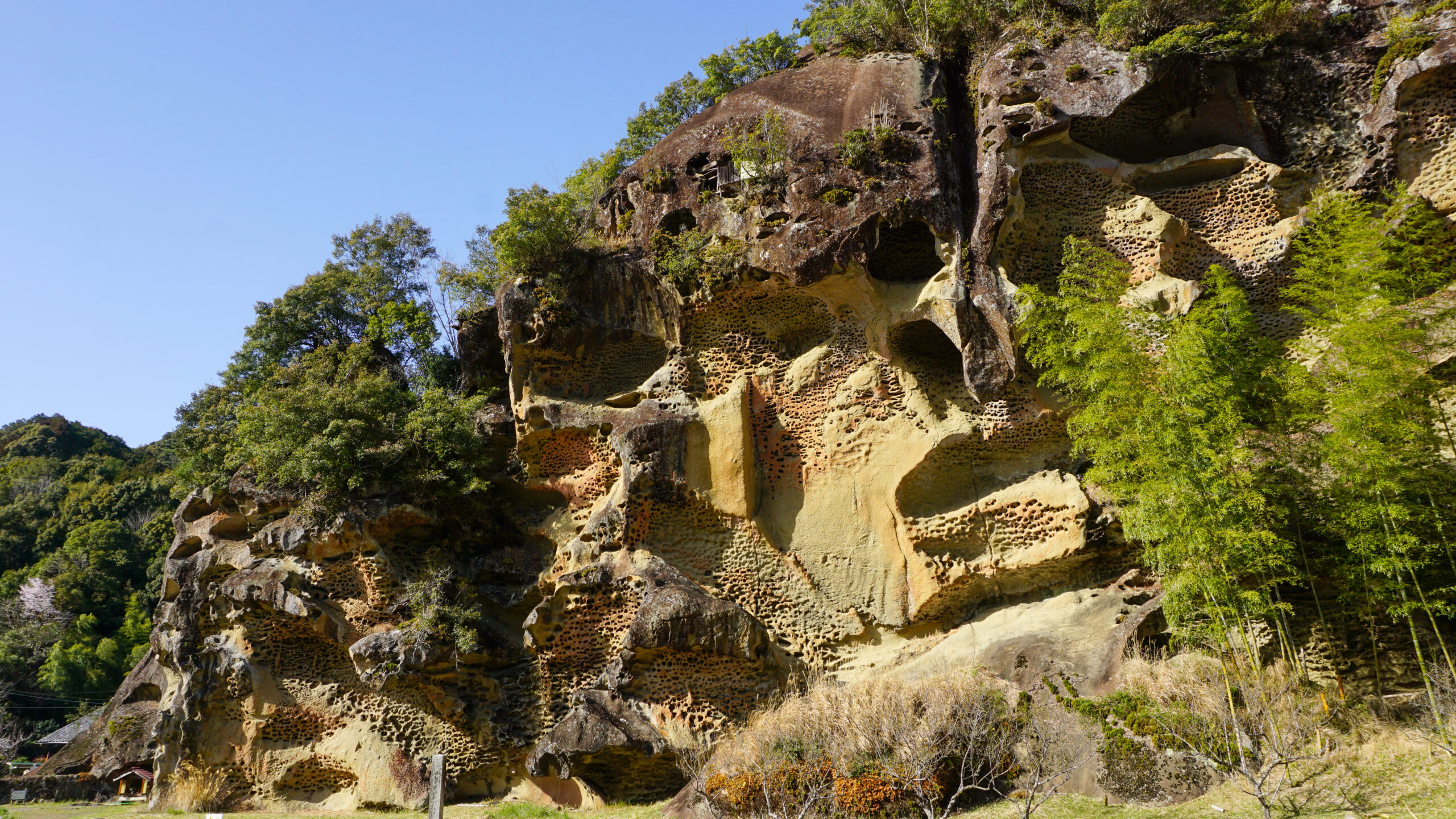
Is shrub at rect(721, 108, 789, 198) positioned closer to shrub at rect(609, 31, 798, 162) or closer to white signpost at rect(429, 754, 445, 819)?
shrub at rect(609, 31, 798, 162)

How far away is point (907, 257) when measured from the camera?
54.2 feet

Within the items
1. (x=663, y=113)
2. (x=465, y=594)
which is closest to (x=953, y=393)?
(x=465, y=594)

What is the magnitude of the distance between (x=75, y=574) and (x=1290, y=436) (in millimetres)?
35088

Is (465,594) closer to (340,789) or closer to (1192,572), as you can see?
(340,789)

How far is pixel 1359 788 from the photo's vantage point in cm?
993

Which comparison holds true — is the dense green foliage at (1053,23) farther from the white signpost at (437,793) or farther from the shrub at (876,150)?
the white signpost at (437,793)

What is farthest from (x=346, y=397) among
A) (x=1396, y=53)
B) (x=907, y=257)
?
(x=1396, y=53)

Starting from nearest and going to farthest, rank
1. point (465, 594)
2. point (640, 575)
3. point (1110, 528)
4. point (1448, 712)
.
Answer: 1. point (1448, 712)
2. point (1110, 528)
3. point (640, 575)
4. point (465, 594)

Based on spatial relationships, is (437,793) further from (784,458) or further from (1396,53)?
(1396,53)

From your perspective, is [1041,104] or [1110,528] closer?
[1110,528]

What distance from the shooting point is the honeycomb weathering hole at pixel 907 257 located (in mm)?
16297

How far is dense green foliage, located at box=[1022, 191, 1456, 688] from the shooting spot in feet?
35.9

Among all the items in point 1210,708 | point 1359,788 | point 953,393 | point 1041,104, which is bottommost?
point 1359,788

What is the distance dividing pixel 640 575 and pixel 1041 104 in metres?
10.4
